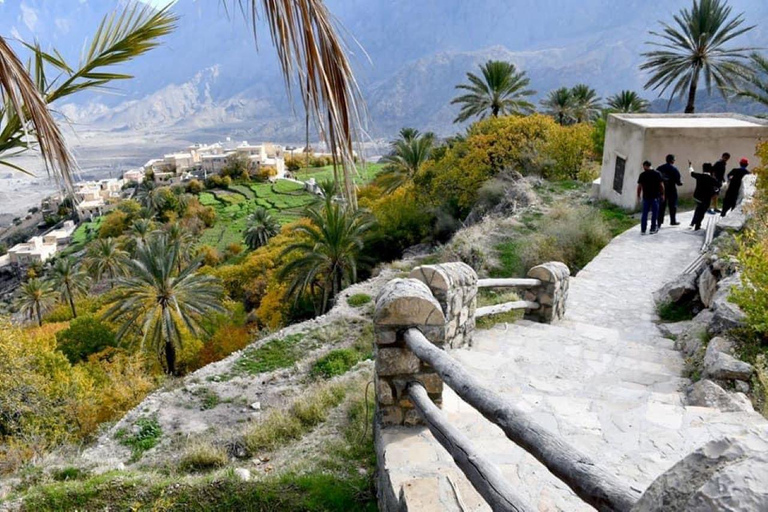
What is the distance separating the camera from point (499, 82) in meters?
30.2

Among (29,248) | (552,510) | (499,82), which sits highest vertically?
(499,82)

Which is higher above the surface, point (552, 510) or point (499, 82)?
point (499, 82)

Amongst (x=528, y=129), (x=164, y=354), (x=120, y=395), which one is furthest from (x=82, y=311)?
(x=528, y=129)

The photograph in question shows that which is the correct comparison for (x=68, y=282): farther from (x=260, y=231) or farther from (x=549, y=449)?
(x=549, y=449)

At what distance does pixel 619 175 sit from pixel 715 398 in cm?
1408

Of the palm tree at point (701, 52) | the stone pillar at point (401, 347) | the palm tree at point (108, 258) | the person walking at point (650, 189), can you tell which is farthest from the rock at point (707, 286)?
the palm tree at point (108, 258)

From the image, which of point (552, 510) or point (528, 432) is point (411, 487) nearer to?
point (552, 510)

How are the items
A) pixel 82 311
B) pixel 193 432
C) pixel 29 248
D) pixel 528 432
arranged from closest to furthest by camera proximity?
pixel 528 432
pixel 193 432
pixel 82 311
pixel 29 248

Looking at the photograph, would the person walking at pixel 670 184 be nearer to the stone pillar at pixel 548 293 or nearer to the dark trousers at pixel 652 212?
the dark trousers at pixel 652 212

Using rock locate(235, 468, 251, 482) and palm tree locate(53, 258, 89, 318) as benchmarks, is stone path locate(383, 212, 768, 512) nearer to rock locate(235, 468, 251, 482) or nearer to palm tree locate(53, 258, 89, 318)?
rock locate(235, 468, 251, 482)

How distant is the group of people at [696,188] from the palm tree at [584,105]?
2662 cm

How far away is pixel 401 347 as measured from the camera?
4074 millimetres

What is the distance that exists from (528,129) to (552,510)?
2221 cm

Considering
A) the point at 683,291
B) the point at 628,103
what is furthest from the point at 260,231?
the point at 683,291
